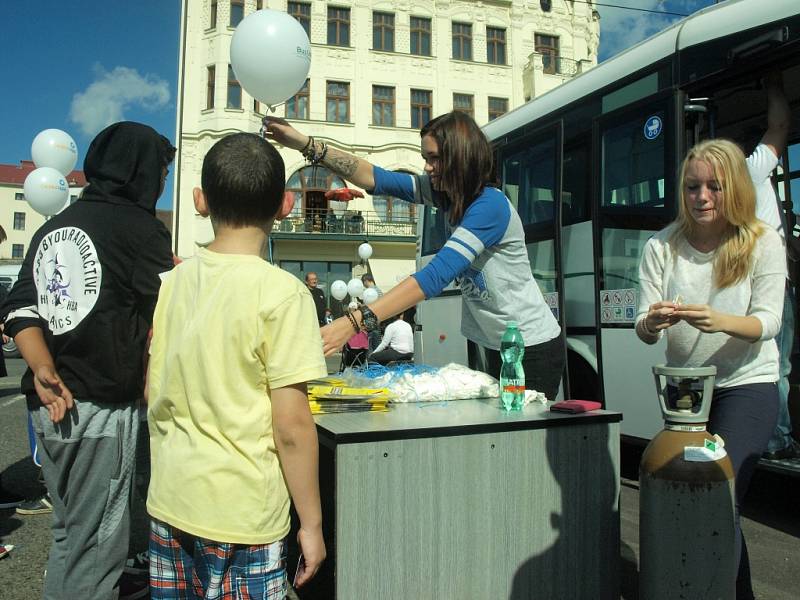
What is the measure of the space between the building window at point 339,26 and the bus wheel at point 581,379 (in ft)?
99.4

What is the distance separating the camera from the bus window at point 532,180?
19.9 feet

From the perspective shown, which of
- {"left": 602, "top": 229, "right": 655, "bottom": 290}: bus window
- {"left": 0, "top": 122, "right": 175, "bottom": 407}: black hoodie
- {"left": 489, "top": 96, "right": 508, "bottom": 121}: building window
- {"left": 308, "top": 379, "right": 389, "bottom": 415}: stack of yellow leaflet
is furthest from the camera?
{"left": 489, "top": 96, "right": 508, "bottom": 121}: building window

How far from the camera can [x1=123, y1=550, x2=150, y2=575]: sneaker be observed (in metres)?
3.38

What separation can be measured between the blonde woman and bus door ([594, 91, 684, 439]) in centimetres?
244

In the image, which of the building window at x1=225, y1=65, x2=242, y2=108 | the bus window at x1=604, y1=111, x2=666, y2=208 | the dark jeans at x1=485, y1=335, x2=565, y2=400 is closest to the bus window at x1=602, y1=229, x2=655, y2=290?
the bus window at x1=604, y1=111, x2=666, y2=208

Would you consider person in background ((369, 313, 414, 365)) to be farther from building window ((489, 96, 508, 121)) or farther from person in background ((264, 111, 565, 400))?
building window ((489, 96, 508, 121))

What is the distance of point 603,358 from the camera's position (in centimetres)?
549

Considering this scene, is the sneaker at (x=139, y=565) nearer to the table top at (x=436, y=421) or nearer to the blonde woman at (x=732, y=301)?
the table top at (x=436, y=421)

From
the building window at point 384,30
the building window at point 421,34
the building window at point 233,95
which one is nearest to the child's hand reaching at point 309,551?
the building window at point 233,95

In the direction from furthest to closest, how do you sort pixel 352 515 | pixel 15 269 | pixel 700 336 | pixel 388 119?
pixel 388 119 → pixel 15 269 → pixel 700 336 → pixel 352 515

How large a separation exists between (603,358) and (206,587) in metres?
4.38

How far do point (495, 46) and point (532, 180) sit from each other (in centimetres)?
3092

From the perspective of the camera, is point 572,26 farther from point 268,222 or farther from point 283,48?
point 268,222

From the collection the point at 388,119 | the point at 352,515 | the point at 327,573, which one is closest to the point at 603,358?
the point at 327,573
